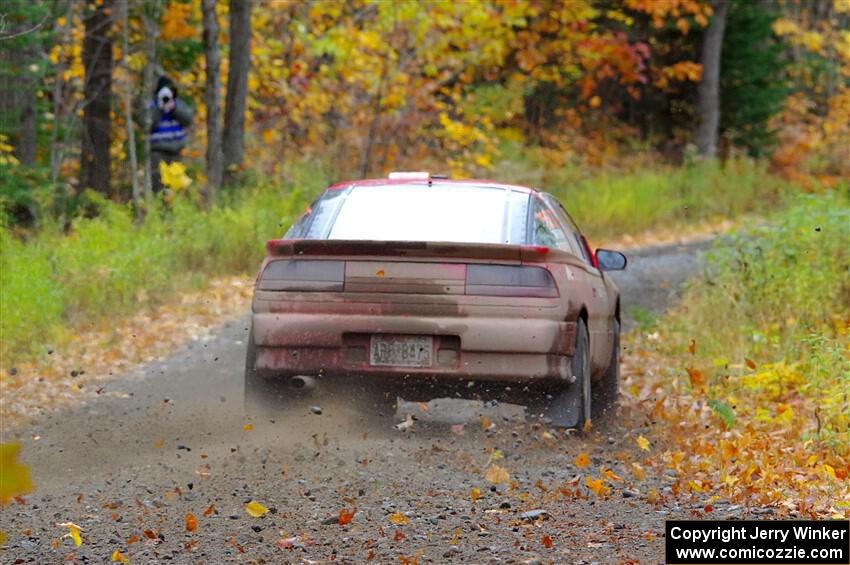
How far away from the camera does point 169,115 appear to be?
19.7m

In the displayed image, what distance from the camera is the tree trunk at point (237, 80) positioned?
68.0 feet

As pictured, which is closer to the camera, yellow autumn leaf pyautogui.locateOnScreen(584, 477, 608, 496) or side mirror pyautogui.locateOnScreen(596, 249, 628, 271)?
yellow autumn leaf pyautogui.locateOnScreen(584, 477, 608, 496)

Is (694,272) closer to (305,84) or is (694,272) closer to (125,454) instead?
(305,84)

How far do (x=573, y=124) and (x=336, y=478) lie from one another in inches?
967

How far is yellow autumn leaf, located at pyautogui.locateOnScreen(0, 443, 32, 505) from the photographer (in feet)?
6.61

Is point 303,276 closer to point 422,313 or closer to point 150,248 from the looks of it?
point 422,313

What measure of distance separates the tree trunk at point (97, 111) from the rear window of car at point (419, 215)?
13593 millimetres

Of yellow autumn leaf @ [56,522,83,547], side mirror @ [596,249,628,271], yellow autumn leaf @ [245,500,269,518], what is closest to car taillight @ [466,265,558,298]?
side mirror @ [596,249,628,271]

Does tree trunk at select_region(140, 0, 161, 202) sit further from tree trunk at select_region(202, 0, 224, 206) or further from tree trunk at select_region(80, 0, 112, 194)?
tree trunk at select_region(80, 0, 112, 194)

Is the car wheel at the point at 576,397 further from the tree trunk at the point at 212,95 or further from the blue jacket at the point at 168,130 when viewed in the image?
the blue jacket at the point at 168,130

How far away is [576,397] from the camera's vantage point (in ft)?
25.7

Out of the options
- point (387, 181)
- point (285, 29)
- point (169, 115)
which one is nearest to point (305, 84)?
point (285, 29)

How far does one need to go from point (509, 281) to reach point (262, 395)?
1.61 meters


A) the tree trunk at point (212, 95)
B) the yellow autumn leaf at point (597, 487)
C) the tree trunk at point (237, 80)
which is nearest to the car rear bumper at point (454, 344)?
the yellow autumn leaf at point (597, 487)
